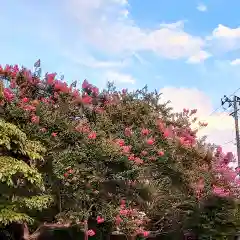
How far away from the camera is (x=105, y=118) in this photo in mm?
16953

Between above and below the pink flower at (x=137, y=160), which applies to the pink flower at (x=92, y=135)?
above

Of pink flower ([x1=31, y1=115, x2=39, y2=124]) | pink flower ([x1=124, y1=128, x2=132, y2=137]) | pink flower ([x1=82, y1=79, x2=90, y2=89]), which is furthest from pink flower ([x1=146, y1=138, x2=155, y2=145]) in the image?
pink flower ([x1=31, y1=115, x2=39, y2=124])

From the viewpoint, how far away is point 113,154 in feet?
50.1

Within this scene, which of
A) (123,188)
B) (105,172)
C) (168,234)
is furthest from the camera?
(168,234)

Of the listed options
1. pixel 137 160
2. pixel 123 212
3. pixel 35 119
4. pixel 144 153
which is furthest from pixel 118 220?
pixel 35 119

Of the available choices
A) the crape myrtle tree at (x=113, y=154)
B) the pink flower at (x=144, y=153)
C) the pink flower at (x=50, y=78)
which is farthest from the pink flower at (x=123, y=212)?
the pink flower at (x=50, y=78)

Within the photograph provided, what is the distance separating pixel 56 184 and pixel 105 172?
1600 millimetres

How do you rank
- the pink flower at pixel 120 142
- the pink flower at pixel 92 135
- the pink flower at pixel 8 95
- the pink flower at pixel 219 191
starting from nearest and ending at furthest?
the pink flower at pixel 8 95 → the pink flower at pixel 92 135 → the pink flower at pixel 120 142 → the pink flower at pixel 219 191

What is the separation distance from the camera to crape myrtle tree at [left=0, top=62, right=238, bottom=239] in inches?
589

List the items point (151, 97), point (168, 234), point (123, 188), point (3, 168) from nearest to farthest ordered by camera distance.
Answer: point (3, 168) → point (123, 188) → point (151, 97) → point (168, 234)

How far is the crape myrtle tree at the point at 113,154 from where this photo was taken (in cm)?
1495

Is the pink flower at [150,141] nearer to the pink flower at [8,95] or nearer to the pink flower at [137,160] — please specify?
the pink flower at [137,160]

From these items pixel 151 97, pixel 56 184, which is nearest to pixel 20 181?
pixel 56 184

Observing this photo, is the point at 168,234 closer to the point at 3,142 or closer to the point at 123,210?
the point at 123,210
